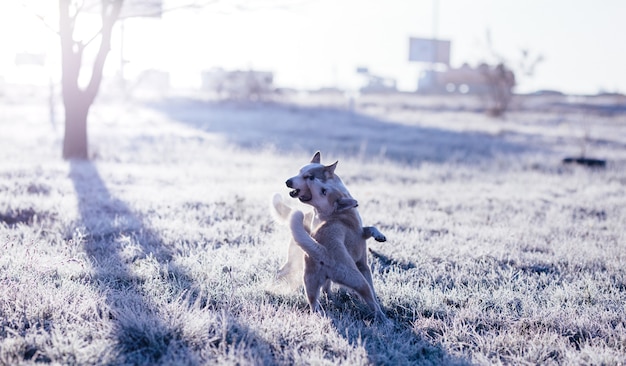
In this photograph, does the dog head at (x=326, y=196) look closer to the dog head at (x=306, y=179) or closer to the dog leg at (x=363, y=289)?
the dog head at (x=306, y=179)

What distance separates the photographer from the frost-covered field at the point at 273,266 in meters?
3.39

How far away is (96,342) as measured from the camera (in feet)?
10.6

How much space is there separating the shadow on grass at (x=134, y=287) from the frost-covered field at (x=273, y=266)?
0.05 ft

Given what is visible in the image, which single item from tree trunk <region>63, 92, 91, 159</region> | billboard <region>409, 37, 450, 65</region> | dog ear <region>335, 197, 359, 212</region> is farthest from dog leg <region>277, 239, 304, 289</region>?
billboard <region>409, 37, 450, 65</region>

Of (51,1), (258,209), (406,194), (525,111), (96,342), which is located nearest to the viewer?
(96,342)

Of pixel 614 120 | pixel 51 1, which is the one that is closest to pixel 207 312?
pixel 51 1

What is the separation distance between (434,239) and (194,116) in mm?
22706

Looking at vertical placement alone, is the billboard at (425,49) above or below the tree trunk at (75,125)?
above

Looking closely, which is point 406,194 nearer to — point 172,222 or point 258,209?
point 258,209

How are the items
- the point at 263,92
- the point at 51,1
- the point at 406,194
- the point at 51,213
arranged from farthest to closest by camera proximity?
the point at 263,92, the point at 51,1, the point at 406,194, the point at 51,213

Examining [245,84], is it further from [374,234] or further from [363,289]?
[363,289]

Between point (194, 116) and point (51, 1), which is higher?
point (51, 1)

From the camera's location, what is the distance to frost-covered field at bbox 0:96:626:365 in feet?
11.1

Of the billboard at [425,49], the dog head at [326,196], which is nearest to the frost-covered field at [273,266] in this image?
the dog head at [326,196]
